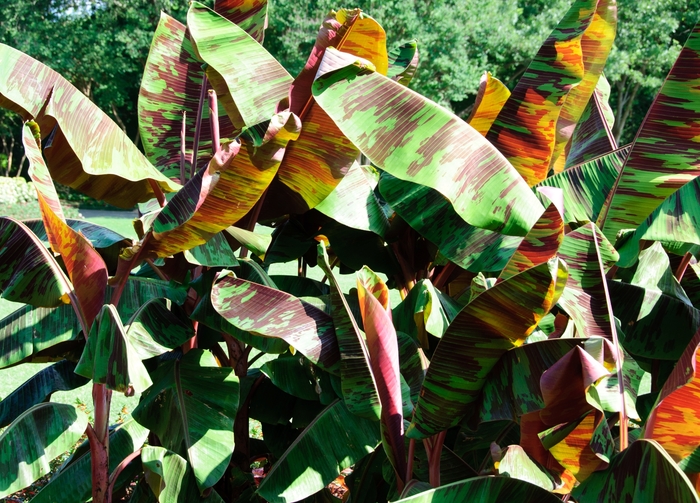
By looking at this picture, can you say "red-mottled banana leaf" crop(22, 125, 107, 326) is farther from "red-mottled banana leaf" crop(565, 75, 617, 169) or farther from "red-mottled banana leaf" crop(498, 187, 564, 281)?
"red-mottled banana leaf" crop(565, 75, 617, 169)

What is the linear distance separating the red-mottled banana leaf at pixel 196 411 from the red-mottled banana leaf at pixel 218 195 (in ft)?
2.14

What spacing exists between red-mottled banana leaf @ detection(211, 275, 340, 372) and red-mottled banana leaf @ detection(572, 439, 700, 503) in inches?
36.3

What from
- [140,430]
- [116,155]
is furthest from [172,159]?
[140,430]

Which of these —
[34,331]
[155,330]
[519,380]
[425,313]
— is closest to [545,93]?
[425,313]

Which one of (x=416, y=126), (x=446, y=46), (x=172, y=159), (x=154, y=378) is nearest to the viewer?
(x=416, y=126)

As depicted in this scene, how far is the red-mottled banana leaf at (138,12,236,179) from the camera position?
10.5 ft

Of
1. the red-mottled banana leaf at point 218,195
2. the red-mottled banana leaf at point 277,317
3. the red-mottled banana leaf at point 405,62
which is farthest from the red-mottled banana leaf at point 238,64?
the red-mottled banana leaf at point 277,317

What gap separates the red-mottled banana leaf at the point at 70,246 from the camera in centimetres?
223

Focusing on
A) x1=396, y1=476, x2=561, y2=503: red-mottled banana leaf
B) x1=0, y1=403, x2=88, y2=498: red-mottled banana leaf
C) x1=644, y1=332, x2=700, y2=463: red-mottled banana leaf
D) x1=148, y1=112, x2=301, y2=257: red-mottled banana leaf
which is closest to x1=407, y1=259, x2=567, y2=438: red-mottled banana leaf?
x1=396, y1=476, x2=561, y2=503: red-mottled banana leaf

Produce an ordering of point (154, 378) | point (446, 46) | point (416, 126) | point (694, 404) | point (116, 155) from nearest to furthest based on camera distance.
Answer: point (694, 404) → point (416, 126) → point (116, 155) → point (154, 378) → point (446, 46)

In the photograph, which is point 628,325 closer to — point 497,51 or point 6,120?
point 497,51

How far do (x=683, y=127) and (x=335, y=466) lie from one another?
5.74 feet

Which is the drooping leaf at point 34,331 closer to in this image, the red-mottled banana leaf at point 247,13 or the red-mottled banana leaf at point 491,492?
the red-mottled banana leaf at point 247,13

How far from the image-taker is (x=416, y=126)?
2.04 m
